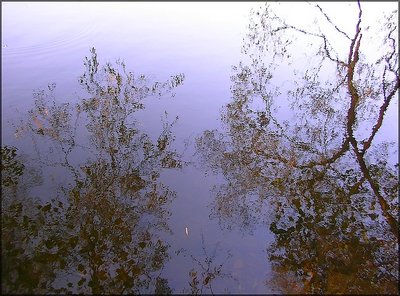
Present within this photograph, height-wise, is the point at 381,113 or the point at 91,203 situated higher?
the point at 381,113

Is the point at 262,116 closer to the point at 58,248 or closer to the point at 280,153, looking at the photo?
the point at 280,153

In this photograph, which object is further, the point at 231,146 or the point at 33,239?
the point at 231,146

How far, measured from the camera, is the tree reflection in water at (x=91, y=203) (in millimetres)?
3596

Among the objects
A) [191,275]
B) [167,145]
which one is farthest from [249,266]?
[167,145]

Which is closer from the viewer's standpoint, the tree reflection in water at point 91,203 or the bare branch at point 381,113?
the tree reflection in water at point 91,203

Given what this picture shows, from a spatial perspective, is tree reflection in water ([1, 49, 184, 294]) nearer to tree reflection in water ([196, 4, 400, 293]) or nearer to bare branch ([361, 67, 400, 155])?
tree reflection in water ([196, 4, 400, 293])

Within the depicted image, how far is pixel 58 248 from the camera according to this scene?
374 cm

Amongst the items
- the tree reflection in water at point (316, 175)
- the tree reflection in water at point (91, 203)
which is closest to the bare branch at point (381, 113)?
the tree reflection in water at point (316, 175)

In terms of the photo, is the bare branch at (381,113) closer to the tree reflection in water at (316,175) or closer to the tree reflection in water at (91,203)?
the tree reflection in water at (316,175)

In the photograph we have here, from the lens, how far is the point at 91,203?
14.1 ft

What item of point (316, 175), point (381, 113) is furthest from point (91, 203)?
point (381, 113)

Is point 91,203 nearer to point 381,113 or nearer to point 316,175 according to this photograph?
point 316,175

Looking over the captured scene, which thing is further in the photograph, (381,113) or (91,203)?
(381,113)

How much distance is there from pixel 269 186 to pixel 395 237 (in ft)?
4.95
